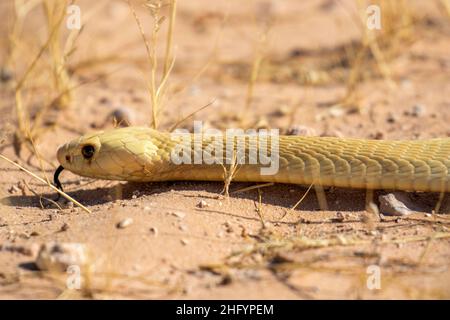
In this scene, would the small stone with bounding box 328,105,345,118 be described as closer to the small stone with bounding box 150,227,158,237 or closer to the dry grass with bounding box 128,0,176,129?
the dry grass with bounding box 128,0,176,129

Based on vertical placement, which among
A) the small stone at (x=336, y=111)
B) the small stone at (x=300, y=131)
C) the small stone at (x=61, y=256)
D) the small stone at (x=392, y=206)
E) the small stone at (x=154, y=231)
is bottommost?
the small stone at (x=61, y=256)

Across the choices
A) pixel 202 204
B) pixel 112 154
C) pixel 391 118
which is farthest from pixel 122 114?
pixel 391 118

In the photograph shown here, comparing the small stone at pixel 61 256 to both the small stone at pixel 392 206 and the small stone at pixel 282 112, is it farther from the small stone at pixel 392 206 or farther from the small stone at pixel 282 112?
the small stone at pixel 282 112

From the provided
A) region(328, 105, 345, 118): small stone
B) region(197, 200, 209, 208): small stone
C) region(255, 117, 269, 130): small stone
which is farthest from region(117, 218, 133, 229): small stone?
region(328, 105, 345, 118): small stone

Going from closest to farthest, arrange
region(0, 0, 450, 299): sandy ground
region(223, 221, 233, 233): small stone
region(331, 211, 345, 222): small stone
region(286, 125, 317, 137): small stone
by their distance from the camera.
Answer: region(0, 0, 450, 299): sandy ground, region(223, 221, 233, 233): small stone, region(331, 211, 345, 222): small stone, region(286, 125, 317, 137): small stone

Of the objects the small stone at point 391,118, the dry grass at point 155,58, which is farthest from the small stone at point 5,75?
the small stone at point 391,118

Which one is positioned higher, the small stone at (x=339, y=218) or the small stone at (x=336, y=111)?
the small stone at (x=336, y=111)
